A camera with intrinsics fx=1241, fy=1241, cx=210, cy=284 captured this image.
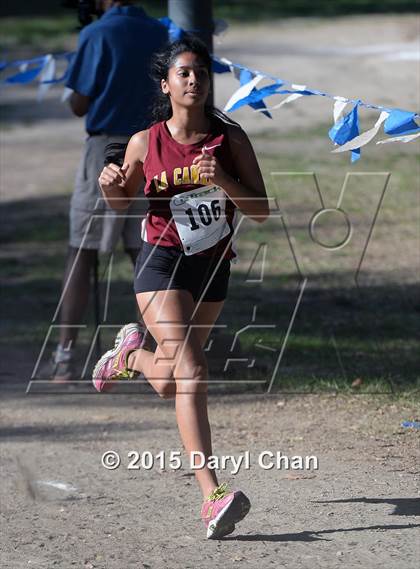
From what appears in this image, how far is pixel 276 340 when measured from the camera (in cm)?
801

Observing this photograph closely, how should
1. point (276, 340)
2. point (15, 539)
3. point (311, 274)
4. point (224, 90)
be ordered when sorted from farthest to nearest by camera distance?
1. point (224, 90)
2. point (311, 274)
3. point (276, 340)
4. point (15, 539)

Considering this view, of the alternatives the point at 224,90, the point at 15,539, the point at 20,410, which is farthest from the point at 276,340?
the point at 224,90

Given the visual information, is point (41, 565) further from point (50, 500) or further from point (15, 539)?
point (50, 500)

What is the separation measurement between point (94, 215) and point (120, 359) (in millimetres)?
1768

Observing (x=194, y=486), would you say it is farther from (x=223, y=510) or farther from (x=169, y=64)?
(x=169, y=64)

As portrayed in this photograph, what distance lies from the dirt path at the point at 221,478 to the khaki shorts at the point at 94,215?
0.91 meters

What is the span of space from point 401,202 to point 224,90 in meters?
7.11

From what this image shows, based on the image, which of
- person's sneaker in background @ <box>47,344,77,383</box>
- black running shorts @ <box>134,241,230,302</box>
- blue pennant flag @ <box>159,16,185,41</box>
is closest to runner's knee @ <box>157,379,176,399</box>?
black running shorts @ <box>134,241,230,302</box>

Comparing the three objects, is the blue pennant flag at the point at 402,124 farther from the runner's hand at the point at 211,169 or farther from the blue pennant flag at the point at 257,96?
the runner's hand at the point at 211,169

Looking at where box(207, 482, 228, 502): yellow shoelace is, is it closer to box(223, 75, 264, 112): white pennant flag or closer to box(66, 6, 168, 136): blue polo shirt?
box(223, 75, 264, 112): white pennant flag

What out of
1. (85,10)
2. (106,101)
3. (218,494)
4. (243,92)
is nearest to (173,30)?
(85,10)

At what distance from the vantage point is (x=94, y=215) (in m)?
7.17

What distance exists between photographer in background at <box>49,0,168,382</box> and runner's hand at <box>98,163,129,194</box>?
1.47 m

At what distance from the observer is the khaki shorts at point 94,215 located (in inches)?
280
